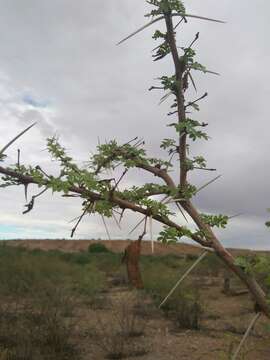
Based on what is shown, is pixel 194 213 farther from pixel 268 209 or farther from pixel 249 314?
pixel 249 314

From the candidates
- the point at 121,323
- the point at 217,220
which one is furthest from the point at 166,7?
the point at 121,323

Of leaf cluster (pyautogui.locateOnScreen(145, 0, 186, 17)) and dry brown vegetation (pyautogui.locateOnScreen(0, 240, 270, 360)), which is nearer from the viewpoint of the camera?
leaf cluster (pyautogui.locateOnScreen(145, 0, 186, 17))

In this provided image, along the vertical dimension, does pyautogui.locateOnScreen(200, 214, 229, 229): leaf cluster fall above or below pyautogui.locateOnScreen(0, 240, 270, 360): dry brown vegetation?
above

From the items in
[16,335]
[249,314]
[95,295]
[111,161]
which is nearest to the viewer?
[111,161]

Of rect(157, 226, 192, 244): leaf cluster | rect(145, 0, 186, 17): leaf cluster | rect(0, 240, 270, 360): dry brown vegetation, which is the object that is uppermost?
rect(145, 0, 186, 17): leaf cluster

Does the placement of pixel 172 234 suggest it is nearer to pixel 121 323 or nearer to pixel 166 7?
pixel 166 7

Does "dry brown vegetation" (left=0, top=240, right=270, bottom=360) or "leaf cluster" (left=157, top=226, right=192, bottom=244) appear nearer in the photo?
"leaf cluster" (left=157, top=226, right=192, bottom=244)

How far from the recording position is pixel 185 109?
10.1 ft

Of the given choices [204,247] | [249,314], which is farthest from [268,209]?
[249,314]

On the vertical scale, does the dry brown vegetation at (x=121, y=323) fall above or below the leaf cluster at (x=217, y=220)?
below

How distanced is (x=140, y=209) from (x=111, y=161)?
92 centimetres

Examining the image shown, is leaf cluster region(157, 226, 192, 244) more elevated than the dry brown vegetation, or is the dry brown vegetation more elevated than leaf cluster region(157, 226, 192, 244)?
leaf cluster region(157, 226, 192, 244)

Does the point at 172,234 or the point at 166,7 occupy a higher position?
the point at 166,7

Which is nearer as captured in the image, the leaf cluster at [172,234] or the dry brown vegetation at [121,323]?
the leaf cluster at [172,234]
